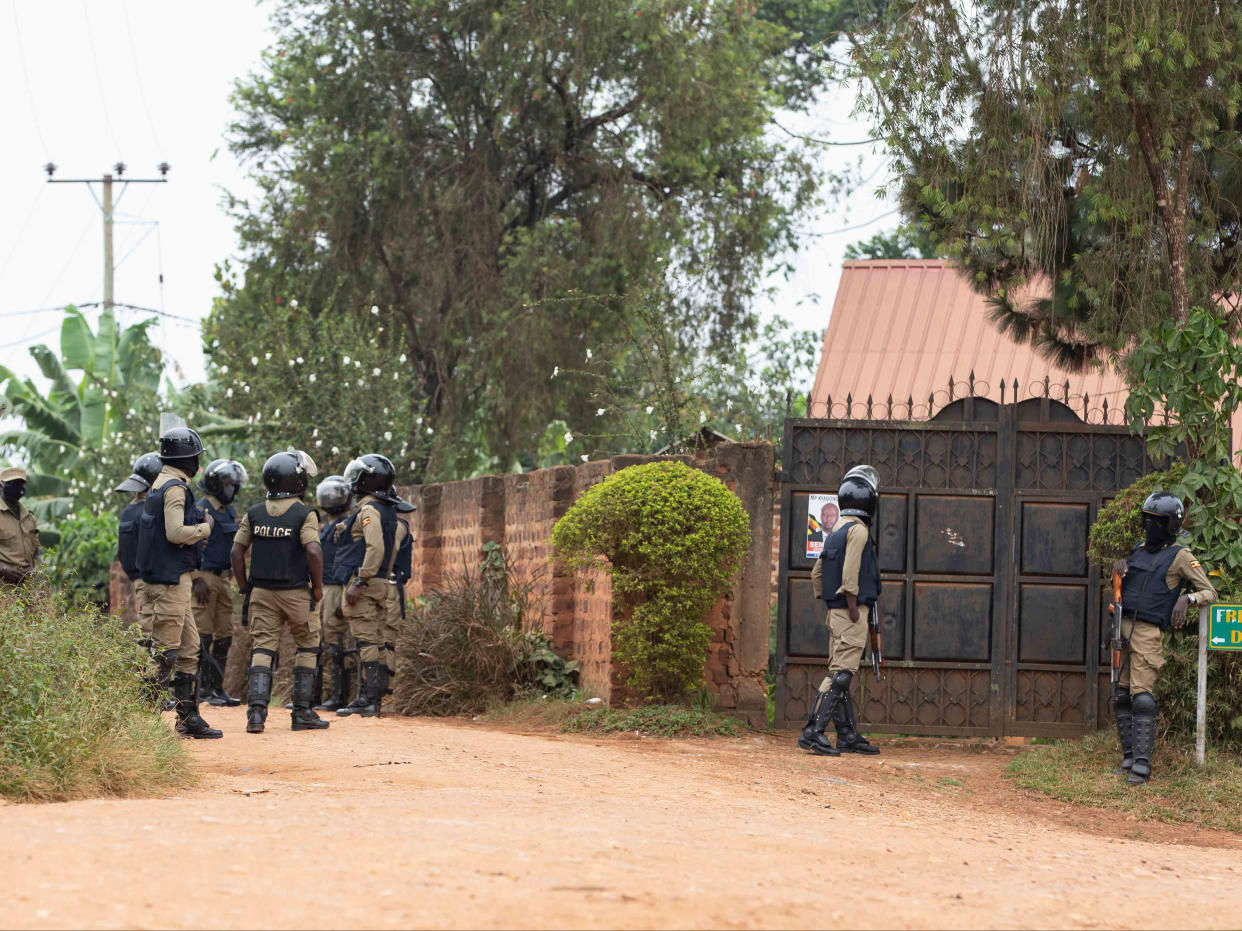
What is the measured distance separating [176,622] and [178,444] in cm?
120

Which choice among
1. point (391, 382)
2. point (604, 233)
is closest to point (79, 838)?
point (391, 382)

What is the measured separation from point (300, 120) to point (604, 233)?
5951 mm

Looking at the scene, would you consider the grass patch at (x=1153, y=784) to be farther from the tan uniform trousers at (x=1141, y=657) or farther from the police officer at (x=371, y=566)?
the police officer at (x=371, y=566)

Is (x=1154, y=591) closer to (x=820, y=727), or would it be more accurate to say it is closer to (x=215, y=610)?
(x=820, y=727)

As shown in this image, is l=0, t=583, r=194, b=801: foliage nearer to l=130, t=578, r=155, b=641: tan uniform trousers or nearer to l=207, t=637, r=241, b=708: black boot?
l=130, t=578, r=155, b=641: tan uniform trousers

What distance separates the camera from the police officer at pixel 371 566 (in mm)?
12242

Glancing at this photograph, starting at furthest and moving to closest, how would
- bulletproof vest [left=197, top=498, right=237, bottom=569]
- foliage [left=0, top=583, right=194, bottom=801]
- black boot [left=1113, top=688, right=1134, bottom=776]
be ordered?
bulletproof vest [left=197, top=498, right=237, bottom=569] < black boot [left=1113, top=688, right=1134, bottom=776] < foliage [left=0, top=583, right=194, bottom=801]

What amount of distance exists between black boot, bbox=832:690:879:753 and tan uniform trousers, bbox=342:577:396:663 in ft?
12.6

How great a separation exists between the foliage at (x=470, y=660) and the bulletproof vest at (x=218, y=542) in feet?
5.79

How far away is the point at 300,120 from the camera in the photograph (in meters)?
25.4

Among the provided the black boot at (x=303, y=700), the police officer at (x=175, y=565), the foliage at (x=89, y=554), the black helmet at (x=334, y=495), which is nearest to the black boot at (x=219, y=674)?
the black helmet at (x=334, y=495)

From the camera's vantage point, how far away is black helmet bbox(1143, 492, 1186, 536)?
975cm

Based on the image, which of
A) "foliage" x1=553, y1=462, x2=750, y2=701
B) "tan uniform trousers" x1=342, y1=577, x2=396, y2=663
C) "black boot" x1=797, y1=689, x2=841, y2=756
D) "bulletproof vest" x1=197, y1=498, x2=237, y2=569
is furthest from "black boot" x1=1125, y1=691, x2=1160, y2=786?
"bulletproof vest" x1=197, y1=498, x2=237, y2=569

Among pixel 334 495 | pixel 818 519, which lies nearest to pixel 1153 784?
pixel 818 519
